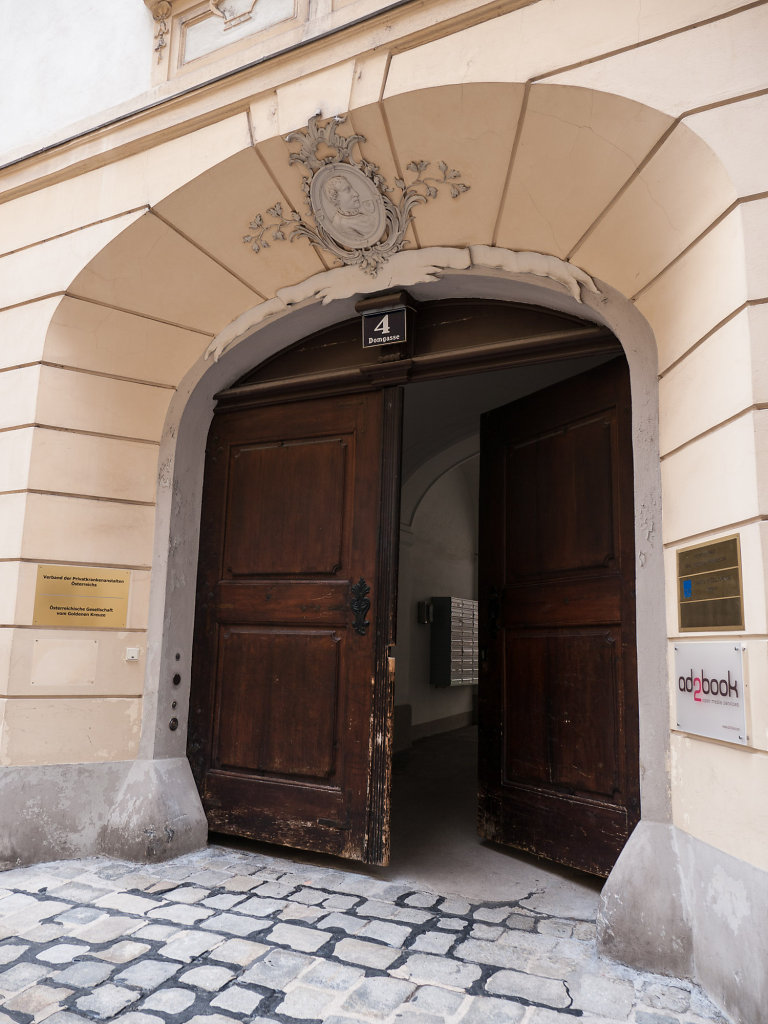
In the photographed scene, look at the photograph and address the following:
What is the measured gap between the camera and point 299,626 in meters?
4.36

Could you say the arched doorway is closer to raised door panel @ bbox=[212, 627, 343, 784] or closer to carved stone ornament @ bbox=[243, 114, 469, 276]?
raised door panel @ bbox=[212, 627, 343, 784]

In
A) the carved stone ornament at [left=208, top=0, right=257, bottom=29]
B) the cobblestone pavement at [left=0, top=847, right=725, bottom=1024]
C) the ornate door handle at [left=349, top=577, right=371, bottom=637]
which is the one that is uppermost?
the carved stone ornament at [left=208, top=0, right=257, bottom=29]

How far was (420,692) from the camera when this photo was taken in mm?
8727

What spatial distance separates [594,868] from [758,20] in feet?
12.3

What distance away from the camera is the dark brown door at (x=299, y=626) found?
405 centimetres

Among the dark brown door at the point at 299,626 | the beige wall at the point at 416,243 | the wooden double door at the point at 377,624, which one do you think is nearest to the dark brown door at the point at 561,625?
the wooden double door at the point at 377,624

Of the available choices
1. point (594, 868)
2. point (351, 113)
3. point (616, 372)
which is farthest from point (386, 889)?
point (351, 113)

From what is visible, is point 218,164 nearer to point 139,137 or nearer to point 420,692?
point 139,137

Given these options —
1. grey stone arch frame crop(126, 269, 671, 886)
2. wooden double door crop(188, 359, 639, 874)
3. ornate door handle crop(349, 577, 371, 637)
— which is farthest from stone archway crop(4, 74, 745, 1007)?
ornate door handle crop(349, 577, 371, 637)

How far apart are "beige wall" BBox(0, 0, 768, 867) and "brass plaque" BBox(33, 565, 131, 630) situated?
0.07 m

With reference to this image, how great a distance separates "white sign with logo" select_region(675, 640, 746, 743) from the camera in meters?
2.51

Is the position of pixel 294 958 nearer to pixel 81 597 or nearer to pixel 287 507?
pixel 81 597

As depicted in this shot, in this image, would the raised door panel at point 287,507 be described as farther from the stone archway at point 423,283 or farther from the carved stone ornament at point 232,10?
the carved stone ornament at point 232,10

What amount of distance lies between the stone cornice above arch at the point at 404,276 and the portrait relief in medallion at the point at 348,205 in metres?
0.21
